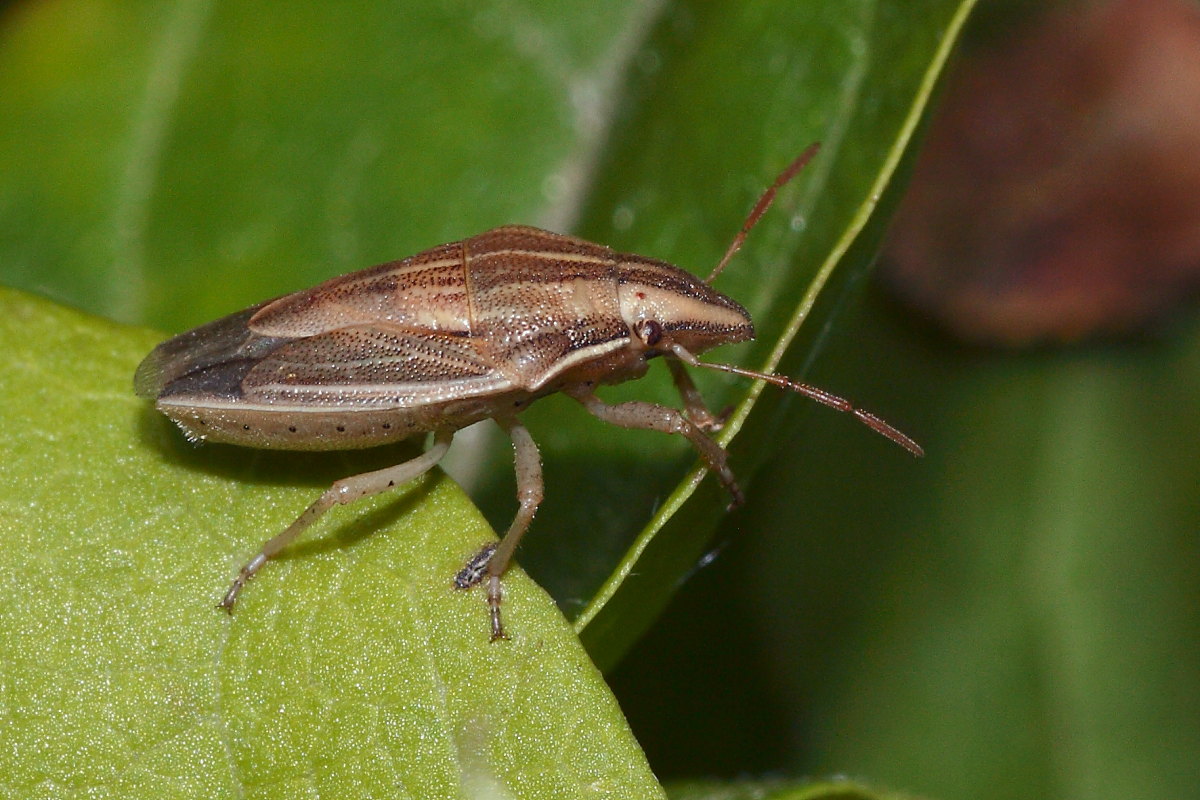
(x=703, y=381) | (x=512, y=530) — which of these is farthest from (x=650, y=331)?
(x=512, y=530)

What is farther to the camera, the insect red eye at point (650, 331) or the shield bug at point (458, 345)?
the insect red eye at point (650, 331)

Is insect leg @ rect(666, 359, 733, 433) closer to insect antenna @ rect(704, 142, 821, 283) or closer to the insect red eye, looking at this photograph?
the insect red eye

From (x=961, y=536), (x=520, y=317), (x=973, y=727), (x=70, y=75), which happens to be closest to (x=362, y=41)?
(x=70, y=75)

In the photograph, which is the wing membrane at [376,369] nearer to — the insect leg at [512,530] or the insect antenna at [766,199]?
the insect leg at [512,530]

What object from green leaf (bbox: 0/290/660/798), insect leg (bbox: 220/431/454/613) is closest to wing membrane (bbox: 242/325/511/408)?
insect leg (bbox: 220/431/454/613)

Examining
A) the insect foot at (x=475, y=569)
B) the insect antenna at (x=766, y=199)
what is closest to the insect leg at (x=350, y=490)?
the insect foot at (x=475, y=569)

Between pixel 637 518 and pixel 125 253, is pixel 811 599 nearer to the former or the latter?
pixel 637 518
